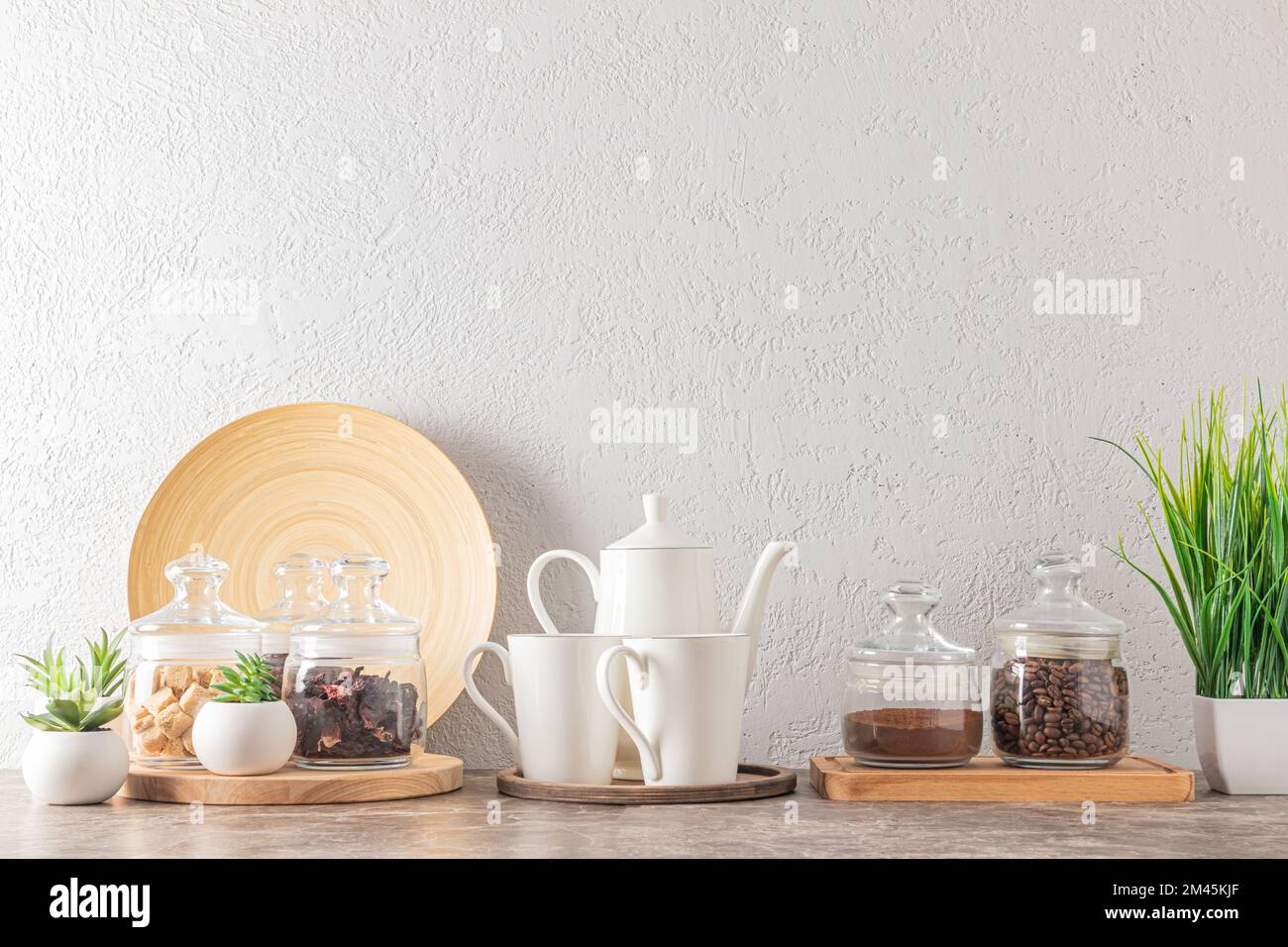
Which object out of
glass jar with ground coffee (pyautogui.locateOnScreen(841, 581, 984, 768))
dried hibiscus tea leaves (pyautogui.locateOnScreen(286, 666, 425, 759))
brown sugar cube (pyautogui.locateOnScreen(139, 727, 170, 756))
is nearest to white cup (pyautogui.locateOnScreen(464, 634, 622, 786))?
dried hibiscus tea leaves (pyautogui.locateOnScreen(286, 666, 425, 759))

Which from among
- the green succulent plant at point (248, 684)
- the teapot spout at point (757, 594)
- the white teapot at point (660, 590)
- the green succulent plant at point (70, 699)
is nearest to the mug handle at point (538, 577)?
the white teapot at point (660, 590)

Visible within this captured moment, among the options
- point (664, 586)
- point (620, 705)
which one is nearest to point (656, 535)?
point (664, 586)

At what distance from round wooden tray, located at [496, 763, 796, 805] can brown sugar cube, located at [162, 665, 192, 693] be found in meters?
0.31

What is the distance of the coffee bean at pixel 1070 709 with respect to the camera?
42.1 inches

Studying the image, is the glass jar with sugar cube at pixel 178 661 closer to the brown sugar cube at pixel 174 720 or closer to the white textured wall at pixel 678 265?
the brown sugar cube at pixel 174 720

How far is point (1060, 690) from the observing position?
1.08 metres

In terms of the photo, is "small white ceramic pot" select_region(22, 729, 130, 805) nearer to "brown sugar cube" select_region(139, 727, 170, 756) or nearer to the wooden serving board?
"brown sugar cube" select_region(139, 727, 170, 756)

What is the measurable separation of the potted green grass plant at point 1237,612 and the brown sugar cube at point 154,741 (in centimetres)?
92

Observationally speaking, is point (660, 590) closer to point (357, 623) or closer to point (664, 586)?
point (664, 586)

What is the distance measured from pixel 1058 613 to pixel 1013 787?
0.57ft

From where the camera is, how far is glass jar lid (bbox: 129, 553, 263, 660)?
1113 millimetres

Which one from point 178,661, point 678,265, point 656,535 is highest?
point 678,265
